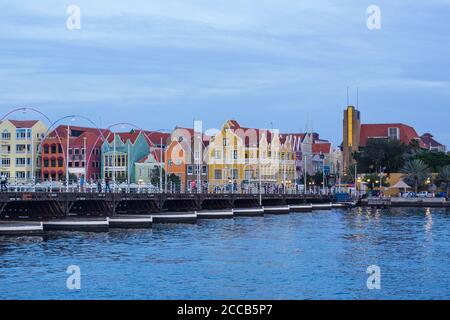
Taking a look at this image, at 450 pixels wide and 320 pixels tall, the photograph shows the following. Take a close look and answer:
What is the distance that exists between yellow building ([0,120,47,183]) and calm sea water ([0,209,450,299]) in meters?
98.1

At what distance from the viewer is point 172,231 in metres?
99.4

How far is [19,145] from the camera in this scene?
19350cm

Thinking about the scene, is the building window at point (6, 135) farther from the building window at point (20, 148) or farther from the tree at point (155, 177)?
the tree at point (155, 177)

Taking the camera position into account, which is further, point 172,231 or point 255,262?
point 172,231

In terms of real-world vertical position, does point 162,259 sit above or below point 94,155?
below

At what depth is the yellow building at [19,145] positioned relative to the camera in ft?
632

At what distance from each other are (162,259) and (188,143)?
12973 cm

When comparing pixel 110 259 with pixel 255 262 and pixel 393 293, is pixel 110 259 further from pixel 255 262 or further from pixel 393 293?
pixel 393 293

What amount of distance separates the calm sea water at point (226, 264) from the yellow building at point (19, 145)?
98141mm

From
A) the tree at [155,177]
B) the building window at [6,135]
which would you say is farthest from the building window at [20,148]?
the tree at [155,177]

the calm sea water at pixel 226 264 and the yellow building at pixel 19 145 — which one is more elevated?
the yellow building at pixel 19 145

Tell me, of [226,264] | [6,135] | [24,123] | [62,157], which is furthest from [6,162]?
[226,264]

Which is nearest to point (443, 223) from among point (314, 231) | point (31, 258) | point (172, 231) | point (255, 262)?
point (314, 231)

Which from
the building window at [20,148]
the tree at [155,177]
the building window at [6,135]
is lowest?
the tree at [155,177]
